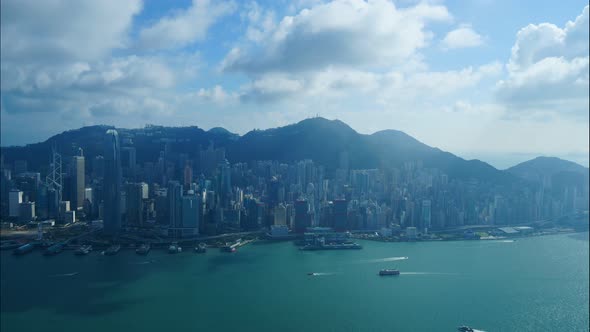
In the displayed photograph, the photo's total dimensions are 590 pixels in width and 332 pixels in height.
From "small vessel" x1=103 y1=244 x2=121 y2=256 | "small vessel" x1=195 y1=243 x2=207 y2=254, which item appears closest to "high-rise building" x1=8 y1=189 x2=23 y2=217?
"small vessel" x1=103 y1=244 x2=121 y2=256

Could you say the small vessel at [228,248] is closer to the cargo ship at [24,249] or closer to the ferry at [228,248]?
the ferry at [228,248]

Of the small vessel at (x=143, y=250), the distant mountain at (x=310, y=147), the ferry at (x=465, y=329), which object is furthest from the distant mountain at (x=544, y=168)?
the ferry at (x=465, y=329)

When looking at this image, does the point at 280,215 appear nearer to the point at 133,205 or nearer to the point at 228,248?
the point at 228,248

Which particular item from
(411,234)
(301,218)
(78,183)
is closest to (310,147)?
(301,218)

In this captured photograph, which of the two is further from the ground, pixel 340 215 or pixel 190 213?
pixel 190 213

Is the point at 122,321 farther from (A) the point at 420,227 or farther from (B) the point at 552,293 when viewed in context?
(A) the point at 420,227
